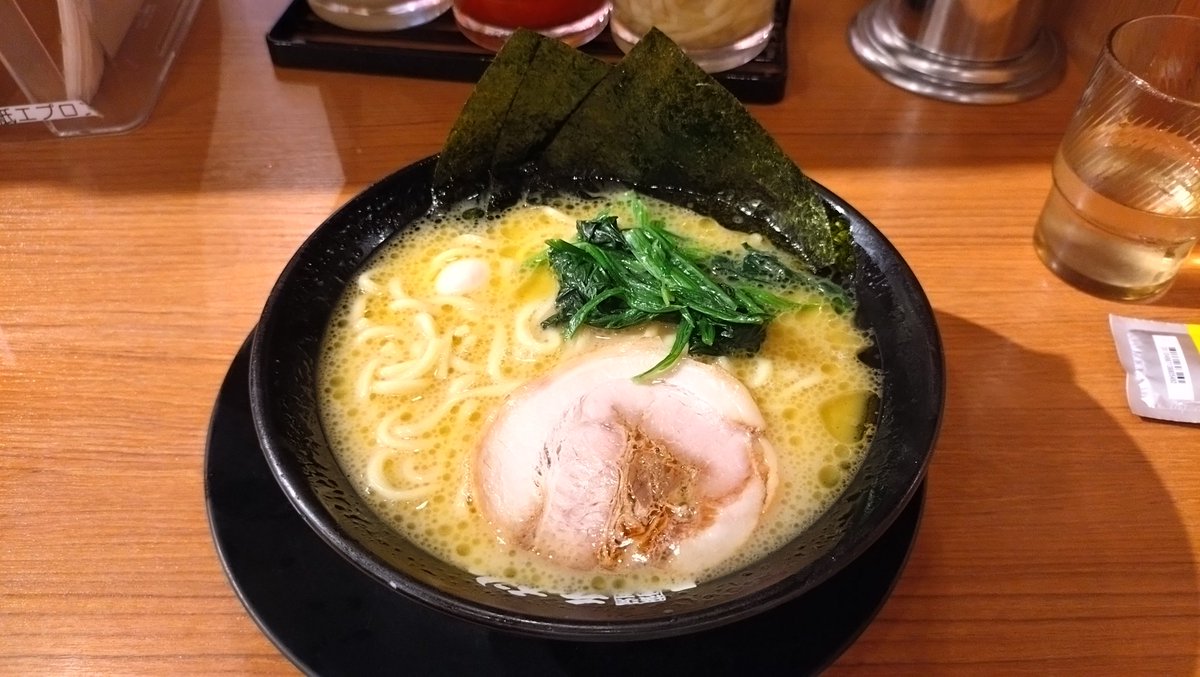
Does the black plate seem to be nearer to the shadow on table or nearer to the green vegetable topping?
the shadow on table

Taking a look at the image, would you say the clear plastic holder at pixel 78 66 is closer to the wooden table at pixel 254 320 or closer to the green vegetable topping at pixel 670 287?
the wooden table at pixel 254 320

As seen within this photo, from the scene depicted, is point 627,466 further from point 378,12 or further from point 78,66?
point 78,66

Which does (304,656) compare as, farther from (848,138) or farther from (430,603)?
(848,138)

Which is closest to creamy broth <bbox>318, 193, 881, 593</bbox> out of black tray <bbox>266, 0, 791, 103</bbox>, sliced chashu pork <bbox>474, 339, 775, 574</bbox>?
sliced chashu pork <bbox>474, 339, 775, 574</bbox>

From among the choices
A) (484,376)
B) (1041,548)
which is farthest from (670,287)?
(1041,548)

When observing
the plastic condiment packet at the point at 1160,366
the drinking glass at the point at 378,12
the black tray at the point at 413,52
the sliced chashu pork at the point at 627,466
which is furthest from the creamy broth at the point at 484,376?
the drinking glass at the point at 378,12

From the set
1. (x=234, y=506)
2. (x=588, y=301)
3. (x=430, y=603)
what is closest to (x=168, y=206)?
(x=234, y=506)
